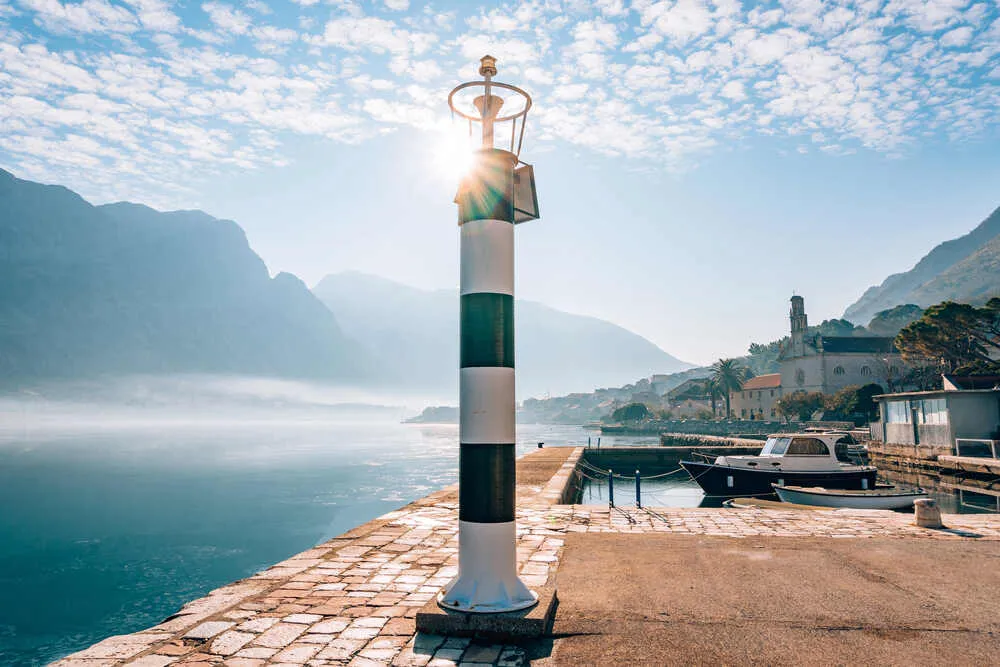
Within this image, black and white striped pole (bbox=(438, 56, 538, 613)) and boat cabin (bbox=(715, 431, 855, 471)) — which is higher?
black and white striped pole (bbox=(438, 56, 538, 613))

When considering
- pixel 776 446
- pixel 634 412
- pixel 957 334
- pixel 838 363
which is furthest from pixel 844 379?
pixel 776 446

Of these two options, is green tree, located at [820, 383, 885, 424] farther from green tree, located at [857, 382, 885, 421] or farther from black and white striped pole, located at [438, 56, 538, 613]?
black and white striped pole, located at [438, 56, 538, 613]

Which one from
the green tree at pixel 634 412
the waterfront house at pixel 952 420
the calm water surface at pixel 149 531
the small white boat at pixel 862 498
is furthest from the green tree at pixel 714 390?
the small white boat at pixel 862 498

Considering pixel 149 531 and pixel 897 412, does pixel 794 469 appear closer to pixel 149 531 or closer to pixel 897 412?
pixel 897 412

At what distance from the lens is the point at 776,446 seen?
20375 millimetres

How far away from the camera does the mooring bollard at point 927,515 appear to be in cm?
946

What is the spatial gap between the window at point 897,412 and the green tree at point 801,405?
36810mm

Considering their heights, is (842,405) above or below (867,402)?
below

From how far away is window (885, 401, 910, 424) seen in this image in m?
35.1

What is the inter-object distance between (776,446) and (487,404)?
1881cm

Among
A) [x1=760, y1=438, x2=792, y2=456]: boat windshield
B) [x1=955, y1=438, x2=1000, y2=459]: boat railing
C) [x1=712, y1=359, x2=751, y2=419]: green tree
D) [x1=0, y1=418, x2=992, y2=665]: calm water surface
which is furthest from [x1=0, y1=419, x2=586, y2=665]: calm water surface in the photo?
[x1=712, y1=359, x2=751, y2=419]: green tree

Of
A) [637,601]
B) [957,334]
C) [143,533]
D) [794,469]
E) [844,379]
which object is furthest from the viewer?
[844,379]

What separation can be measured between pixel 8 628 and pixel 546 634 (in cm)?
2143

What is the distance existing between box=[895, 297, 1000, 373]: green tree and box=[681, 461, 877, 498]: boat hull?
37587 millimetres
